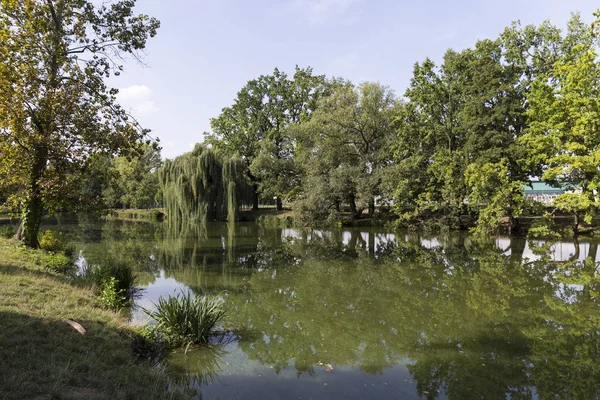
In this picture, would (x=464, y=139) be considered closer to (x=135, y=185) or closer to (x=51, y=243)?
(x=51, y=243)

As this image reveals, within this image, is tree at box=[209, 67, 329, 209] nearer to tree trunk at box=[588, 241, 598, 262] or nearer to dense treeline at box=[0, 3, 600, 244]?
dense treeline at box=[0, 3, 600, 244]

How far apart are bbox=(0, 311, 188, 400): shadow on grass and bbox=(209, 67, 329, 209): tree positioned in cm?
3221

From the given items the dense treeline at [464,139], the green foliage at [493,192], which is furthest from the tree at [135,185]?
the green foliage at [493,192]

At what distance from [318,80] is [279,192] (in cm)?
1395

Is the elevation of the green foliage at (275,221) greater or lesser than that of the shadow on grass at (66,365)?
greater

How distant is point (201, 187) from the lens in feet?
101

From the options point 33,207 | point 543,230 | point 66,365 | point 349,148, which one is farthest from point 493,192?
point 66,365

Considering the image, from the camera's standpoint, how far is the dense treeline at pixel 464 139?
19484 mm

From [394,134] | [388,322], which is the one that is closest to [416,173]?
[394,134]

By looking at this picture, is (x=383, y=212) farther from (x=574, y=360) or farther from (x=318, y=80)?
(x=574, y=360)

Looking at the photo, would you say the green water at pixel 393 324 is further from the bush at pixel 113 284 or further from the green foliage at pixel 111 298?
the green foliage at pixel 111 298

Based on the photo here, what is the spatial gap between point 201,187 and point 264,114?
46.8 ft

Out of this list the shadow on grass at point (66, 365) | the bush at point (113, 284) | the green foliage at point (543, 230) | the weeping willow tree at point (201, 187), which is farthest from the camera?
the weeping willow tree at point (201, 187)

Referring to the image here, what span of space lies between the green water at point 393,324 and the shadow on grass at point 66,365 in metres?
0.86
